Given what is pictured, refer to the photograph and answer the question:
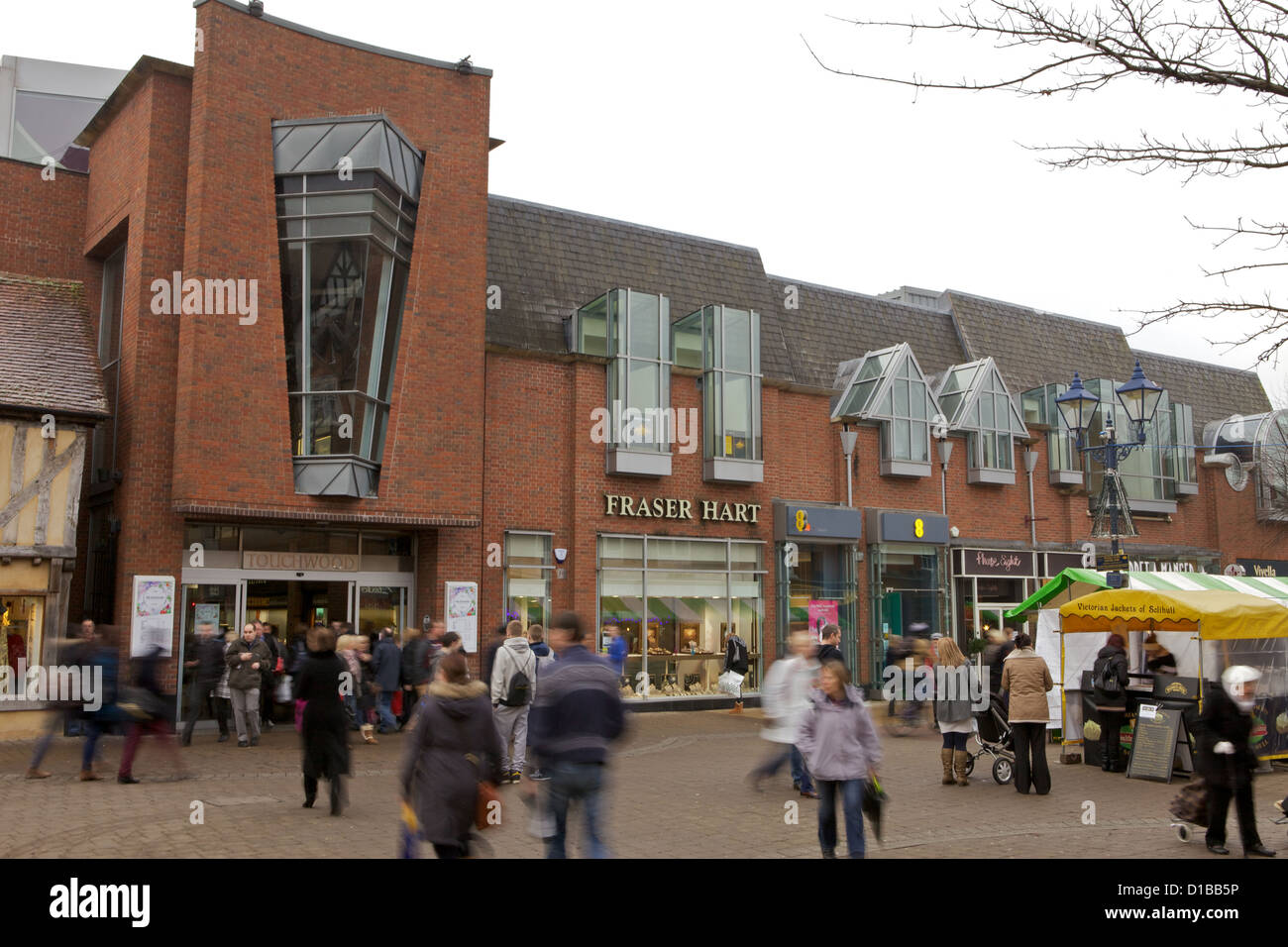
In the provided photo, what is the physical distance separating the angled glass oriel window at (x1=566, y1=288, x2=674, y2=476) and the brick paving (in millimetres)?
7139

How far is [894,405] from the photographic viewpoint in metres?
24.4

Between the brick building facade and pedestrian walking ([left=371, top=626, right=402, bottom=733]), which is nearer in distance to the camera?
pedestrian walking ([left=371, top=626, right=402, bottom=733])

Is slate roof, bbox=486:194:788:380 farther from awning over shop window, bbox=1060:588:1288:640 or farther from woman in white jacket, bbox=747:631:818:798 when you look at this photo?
woman in white jacket, bbox=747:631:818:798

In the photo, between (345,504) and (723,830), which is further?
(345,504)

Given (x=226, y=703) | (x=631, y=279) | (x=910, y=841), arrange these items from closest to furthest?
(x=910, y=841) → (x=226, y=703) → (x=631, y=279)

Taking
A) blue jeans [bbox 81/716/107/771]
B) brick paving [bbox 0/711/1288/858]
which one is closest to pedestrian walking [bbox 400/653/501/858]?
brick paving [bbox 0/711/1288/858]

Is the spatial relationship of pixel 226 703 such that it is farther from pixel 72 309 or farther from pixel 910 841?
pixel 910 841

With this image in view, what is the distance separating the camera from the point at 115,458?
16734mm

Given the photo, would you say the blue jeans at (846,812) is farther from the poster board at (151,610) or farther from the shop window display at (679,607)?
the shop window display at (679,607)

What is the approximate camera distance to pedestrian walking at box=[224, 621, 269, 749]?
15.0 metres

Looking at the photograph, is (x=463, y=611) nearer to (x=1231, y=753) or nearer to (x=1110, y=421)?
(x=1110, y=421)
